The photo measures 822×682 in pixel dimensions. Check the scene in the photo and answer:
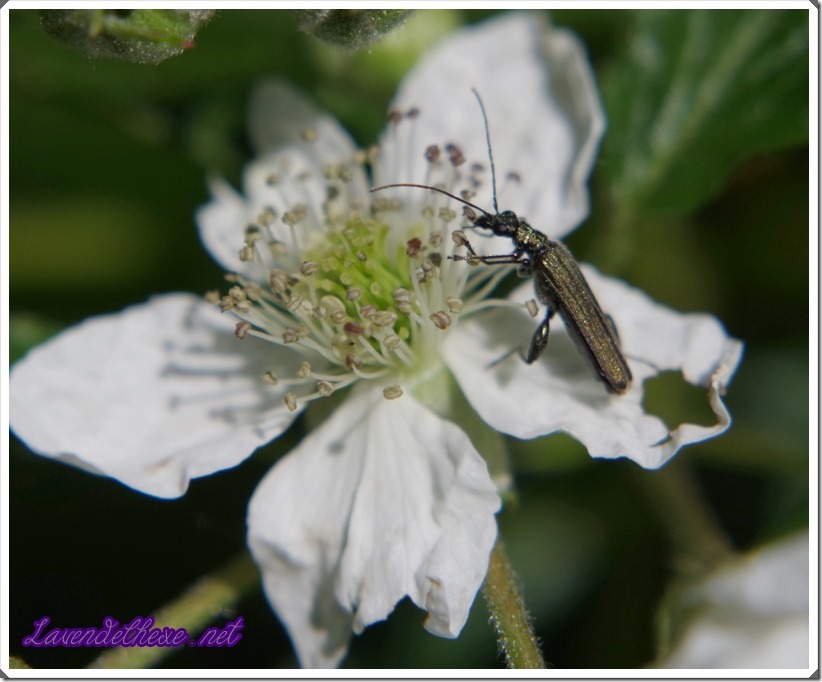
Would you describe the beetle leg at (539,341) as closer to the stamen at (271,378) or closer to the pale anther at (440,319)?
the pale anther at (440,319)

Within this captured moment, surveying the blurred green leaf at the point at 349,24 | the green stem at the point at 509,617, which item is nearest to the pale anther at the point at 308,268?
the blurred green leaf at the point at 349,24

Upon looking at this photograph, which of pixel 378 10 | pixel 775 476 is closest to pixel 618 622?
pixel 775 476

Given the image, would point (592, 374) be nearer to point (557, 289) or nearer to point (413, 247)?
point (557, 289)

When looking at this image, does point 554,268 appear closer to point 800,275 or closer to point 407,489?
point 407,489

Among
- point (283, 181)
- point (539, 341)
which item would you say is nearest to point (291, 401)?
point (539, 341)

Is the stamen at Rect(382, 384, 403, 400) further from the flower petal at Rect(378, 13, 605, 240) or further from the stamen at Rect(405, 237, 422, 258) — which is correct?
the flower petal at Rect(378, 13, 605, 240)

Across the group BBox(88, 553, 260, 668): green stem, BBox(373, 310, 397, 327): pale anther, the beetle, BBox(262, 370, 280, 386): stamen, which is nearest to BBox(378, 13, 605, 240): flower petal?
the beetle
